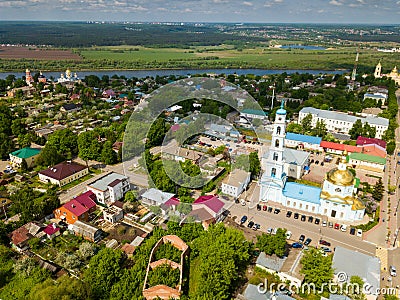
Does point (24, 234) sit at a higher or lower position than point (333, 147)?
lower

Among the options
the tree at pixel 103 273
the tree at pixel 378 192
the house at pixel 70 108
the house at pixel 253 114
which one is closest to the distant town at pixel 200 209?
the tree at pixel 103 273

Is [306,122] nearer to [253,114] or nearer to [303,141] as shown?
[303,141]

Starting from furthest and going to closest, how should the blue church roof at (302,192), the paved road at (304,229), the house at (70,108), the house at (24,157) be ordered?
the house at (70,108) → the house at (24,157) → the blue church roof at (302,192) → the paved road at (304,229)

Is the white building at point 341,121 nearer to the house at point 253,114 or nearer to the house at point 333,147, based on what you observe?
the house at point 253,114

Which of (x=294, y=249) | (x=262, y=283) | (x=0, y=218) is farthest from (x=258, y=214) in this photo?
(x=0, y=218)

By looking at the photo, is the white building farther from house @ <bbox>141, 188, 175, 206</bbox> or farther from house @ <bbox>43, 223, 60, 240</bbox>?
house @ <bbox>43, 223, 60, 240</bbox>

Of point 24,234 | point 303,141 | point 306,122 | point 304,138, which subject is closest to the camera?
point 24,234

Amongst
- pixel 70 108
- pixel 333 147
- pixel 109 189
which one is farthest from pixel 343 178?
pixel 70 108

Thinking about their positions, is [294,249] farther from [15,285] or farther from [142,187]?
[15,285]
